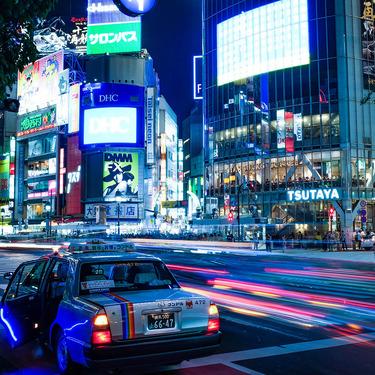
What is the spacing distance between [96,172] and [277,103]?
3144cm

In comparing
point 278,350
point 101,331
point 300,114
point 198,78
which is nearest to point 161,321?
point 101,331

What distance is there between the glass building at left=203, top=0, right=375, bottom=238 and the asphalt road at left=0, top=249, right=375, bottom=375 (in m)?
36.9

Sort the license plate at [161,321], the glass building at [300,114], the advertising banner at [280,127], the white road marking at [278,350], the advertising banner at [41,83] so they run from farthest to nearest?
1. the advertising banner at [41,83]
2. the advertising banner at [280,127]
3. the glass building at [300,114]
4. the white road marking at [278,350]
5. the license plate at [161,321]

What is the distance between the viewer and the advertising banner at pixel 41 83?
274 ft

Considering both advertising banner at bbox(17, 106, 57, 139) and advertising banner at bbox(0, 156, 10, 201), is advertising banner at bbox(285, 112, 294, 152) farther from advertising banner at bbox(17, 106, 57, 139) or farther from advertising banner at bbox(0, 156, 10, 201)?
advertising banner at bbox(0, 156, 10, 201)

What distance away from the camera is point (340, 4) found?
58.1 meters

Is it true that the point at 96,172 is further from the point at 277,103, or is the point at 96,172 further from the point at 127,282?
the point at 127,282

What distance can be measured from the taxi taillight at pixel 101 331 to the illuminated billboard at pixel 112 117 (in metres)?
69.1

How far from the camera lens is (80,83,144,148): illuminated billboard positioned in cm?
7388

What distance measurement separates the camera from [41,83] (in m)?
86.9

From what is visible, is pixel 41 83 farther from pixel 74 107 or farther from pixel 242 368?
pixel 242 368

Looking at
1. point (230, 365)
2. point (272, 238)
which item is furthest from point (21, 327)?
point (272, 238)

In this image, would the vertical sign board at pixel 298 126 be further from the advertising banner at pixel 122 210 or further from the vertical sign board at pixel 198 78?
the vertical sign board at pixel 198 78

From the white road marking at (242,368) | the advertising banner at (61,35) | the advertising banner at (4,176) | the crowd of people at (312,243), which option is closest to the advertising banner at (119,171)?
the advertising banner at (61,35)
